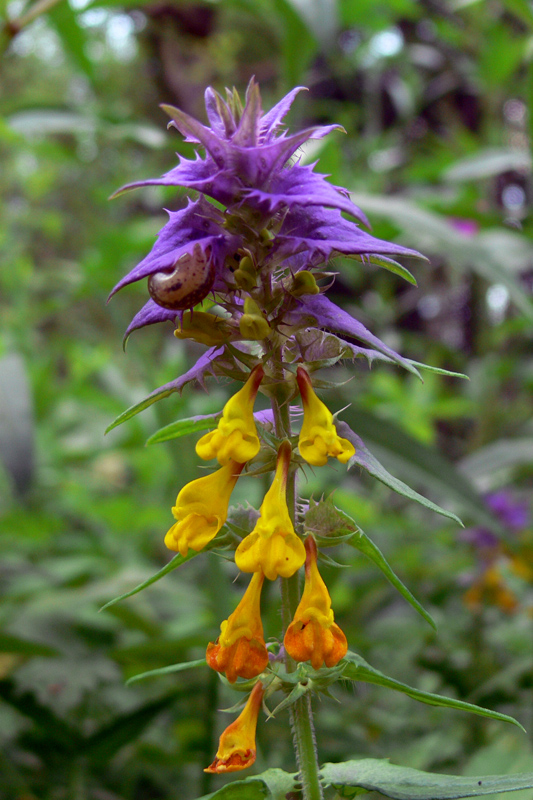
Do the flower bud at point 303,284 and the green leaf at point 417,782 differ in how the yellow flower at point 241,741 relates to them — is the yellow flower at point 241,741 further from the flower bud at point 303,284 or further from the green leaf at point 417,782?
the flower bud at point 303,284

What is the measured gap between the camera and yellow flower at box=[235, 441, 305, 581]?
0.46 meters

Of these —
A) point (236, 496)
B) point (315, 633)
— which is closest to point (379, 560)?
point (315, 633)

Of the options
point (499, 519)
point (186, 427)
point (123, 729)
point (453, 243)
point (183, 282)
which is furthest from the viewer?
point (499, 519)

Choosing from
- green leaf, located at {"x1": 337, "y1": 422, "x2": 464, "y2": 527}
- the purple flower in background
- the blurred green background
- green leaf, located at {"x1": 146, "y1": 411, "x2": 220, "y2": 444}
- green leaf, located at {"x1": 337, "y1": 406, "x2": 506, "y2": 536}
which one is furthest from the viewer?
the purple flower in background

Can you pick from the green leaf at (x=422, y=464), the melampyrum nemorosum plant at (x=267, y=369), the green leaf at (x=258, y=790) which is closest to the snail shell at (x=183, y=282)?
the melampyrum nemorosum plant at (x=267, y=369)

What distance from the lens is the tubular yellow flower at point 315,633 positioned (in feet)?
1.49

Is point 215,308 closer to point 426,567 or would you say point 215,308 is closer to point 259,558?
point 259,558

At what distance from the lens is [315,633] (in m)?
0.46

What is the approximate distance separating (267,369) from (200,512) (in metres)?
0.13

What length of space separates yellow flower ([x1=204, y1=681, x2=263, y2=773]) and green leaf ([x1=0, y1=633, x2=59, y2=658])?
70cm

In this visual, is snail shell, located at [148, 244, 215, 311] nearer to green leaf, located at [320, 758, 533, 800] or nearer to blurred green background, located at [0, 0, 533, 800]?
blurred green background, located at [0, 0, 533, 800]

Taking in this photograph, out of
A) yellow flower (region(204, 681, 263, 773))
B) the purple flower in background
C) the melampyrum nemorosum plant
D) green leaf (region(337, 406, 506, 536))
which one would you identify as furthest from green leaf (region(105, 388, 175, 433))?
the purple flower in background

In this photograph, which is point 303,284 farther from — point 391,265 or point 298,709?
point 298,709

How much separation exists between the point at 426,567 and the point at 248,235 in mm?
1418
